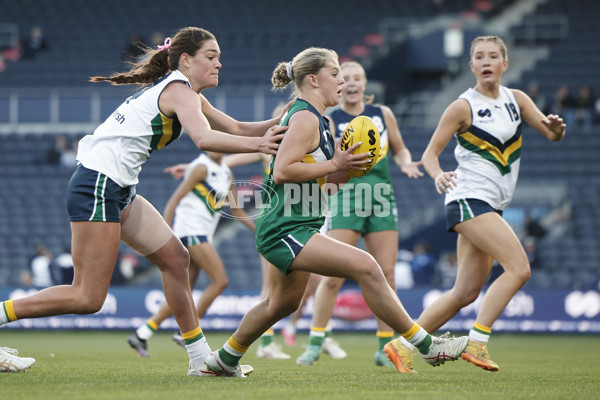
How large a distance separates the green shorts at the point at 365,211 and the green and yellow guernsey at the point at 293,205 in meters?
2.44

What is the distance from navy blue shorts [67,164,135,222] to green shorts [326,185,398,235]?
2.81 m

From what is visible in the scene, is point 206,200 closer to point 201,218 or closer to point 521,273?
point 201,218

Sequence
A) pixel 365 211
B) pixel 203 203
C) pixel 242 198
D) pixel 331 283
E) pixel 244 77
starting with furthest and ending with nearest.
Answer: pixel 244 77, pixel 242 198, pixel 203 203, pixel 331 283, pixel 365 211

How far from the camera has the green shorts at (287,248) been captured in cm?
498

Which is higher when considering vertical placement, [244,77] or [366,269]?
[244,77]

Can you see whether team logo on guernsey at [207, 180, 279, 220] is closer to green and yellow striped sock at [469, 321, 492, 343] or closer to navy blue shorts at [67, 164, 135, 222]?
navy blue shorts at [67, 164, 135, 222]

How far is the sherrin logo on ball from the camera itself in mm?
5121

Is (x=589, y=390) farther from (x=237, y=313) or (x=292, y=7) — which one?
(x=292, y=7)

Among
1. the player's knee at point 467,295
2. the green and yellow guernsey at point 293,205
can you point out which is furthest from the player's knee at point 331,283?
the green and yellow guernsey at point 293,205

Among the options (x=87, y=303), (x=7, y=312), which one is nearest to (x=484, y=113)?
(x=87, y=303)

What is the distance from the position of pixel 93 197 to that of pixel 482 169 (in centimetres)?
296

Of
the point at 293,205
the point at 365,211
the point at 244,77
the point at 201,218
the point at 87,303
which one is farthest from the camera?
the point at 244,77

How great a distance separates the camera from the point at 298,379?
5.64 m

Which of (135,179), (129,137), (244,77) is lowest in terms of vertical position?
(135,179)
